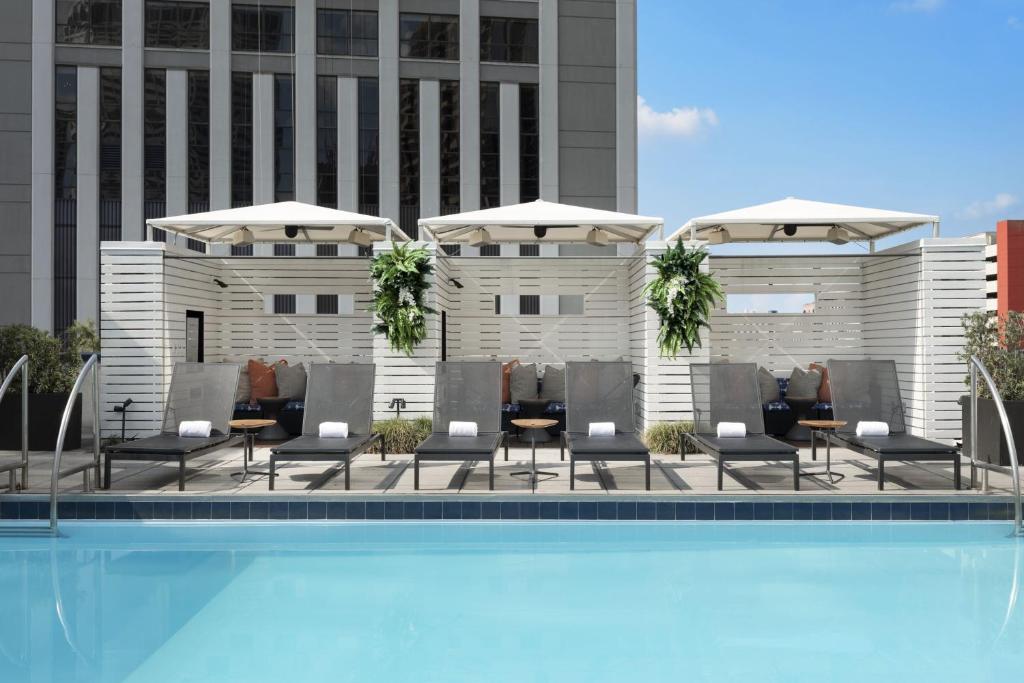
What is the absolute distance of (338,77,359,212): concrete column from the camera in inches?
680

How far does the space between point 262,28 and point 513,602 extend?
16878mm

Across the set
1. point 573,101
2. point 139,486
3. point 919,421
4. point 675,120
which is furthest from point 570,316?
point 675,120

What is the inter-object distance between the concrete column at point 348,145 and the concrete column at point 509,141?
348 cm

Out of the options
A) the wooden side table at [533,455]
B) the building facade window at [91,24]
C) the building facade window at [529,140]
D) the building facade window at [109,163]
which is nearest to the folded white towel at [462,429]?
the wooden side table at [533,455]

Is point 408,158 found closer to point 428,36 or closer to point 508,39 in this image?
point 428,36

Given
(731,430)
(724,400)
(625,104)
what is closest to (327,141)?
(625,104)

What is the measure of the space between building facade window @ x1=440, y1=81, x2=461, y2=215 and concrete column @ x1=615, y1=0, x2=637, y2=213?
3997 millimetres

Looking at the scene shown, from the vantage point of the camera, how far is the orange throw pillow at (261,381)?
944cm

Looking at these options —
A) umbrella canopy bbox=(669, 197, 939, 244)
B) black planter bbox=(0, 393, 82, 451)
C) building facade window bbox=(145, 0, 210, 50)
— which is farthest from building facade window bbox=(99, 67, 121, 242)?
umbrella canopy bbox=(669, 197, 939, 244)

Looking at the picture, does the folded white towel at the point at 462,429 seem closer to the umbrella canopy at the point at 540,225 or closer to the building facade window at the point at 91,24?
the umbrella canopy at the point at 540,225

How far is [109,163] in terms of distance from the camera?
55.6 feet

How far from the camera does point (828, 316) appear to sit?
394 inches

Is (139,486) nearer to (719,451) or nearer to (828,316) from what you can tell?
(719,451)

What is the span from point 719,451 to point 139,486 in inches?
195
